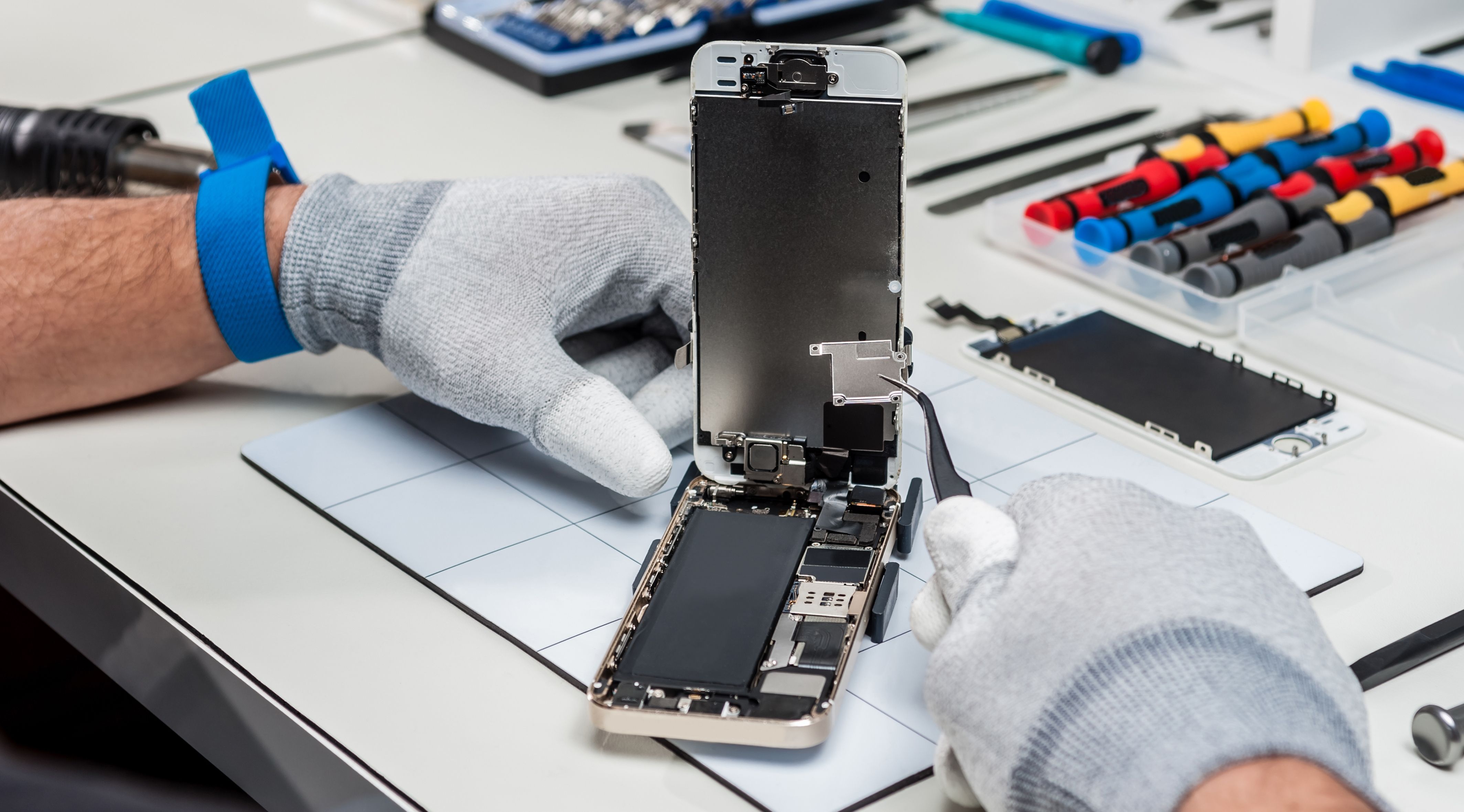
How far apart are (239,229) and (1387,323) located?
716 millimetres

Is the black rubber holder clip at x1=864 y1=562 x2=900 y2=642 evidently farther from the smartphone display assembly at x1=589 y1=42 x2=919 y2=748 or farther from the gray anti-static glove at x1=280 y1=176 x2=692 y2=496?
the gray anti-static glove at x1=280 y1=176 x2=692 y2=496

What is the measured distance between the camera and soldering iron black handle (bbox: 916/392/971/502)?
25.3 inches

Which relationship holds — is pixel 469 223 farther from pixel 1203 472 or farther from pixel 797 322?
pixel 1203 472

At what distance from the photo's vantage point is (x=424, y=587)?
0.70 metres

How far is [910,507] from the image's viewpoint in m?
0.71

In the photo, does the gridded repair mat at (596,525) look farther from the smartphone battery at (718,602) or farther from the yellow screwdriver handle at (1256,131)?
the yellow screwdriver handle at (1256,131)

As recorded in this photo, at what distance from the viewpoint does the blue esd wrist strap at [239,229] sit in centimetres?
84

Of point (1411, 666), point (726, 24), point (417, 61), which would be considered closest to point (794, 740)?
point (1411, 666)

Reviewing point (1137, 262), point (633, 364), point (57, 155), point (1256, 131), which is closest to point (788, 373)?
point (633, 364)

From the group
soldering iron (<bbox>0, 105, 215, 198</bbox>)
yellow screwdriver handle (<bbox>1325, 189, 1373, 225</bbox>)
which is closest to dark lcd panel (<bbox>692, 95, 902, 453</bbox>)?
yellow screwdriver handle (<bbox>1325, 189, 1373, 225</bbox>)

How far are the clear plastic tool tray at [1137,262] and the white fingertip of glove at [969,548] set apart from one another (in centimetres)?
42

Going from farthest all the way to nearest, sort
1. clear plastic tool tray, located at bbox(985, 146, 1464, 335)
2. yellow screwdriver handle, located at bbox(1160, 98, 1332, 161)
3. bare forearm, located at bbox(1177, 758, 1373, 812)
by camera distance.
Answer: yellow screwdriver handle, located at bbox(1160, 98, 1332, 161), clear plastic tool tray, located at bbox(985, 146, 1464, 335), bare forearm, located at bbox(1177, 758, 1373, 812)

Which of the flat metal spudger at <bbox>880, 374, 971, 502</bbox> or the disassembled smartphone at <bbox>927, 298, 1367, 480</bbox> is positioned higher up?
the flat metal spudger at <bbox>880, 374, 971, 502</bbox>

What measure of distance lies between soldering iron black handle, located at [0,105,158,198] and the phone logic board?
659 millimetres
